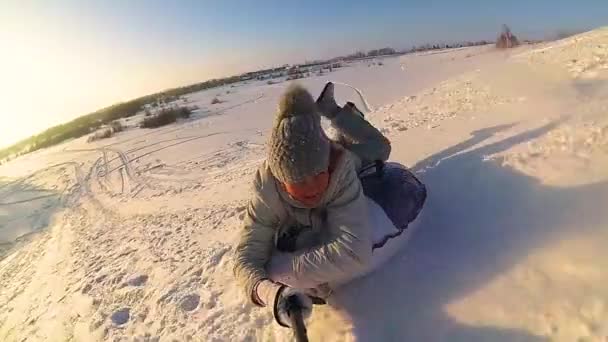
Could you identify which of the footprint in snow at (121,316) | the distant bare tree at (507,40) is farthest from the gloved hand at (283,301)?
the distant bare tree at (507,40)

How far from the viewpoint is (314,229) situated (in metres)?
2.06

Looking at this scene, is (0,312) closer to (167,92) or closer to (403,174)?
(403,174)

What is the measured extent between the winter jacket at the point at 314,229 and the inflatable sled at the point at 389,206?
0.29ft

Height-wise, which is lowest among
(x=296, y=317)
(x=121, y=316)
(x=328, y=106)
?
(x=121, y=316)

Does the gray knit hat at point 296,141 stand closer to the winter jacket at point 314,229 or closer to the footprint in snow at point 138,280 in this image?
the winter jacket at point 314,229

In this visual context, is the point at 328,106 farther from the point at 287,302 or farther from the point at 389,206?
the point at 287,302

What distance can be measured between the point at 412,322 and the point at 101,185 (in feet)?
23.7

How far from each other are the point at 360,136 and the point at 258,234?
108 cm

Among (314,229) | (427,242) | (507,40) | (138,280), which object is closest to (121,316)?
(138,280)

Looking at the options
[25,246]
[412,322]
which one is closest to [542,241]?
[412,322]

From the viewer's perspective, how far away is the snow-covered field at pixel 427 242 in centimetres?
196

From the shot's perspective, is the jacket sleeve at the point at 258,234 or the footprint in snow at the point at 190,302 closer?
the jacket sleeve at the point at 258,234

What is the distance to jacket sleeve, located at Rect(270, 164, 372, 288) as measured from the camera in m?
1.85

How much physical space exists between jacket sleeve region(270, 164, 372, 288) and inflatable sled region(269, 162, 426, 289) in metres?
0.06
